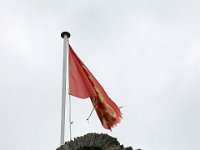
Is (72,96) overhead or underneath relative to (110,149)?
overhead

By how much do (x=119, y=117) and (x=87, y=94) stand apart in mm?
1206

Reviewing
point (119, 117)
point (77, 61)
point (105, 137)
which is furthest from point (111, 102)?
point (105, 137)

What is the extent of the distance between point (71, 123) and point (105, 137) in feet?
20.0

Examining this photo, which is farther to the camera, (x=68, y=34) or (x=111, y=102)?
(x=68, y=34)

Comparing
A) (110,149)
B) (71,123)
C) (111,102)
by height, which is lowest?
(110,149)

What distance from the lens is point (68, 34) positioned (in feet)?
44.2

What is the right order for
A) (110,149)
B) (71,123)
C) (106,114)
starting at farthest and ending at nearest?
(106,114)
(71,123)
(110,149)

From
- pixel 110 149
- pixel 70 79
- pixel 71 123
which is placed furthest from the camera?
pixel 70 79

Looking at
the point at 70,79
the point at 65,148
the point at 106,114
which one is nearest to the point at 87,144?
the point at 65,148

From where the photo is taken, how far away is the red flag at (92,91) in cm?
1188

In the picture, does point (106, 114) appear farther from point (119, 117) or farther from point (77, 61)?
point (77, 61)

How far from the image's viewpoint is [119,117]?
12.0 m

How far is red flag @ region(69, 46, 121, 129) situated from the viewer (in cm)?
1188

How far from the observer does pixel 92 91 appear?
12.6m
